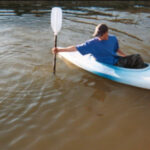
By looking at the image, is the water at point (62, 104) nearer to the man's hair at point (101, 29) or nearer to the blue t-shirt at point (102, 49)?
the blue t-shirt at point (102, 49)

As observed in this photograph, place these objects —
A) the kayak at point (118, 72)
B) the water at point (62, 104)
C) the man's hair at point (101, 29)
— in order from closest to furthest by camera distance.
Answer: the water at point (62, 104) → the man's hair at point (101, 29) → the kayak at point (118, 72)

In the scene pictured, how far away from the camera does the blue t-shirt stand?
375 centimetres

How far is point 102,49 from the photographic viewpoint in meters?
3.90

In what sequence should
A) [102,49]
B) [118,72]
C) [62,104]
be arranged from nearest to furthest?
[62,104] < [102,49] < [118,72]

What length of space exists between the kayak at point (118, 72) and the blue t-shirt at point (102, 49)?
0.14m

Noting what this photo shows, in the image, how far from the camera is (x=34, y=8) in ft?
33.4

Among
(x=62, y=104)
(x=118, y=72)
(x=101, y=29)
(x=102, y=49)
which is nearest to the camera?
(x=62, y=104)

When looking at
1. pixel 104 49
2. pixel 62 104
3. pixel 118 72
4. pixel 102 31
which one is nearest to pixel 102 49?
pixel 104 49

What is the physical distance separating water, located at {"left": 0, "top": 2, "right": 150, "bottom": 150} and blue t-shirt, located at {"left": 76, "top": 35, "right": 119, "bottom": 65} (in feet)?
1.44

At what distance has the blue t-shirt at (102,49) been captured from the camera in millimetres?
3750

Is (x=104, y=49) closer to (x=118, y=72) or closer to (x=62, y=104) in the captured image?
(x=118, y=72)

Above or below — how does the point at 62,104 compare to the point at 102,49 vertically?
below

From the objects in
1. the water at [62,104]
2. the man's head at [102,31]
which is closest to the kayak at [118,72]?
the water at [62,104]

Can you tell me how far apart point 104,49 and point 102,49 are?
0.04 metres
